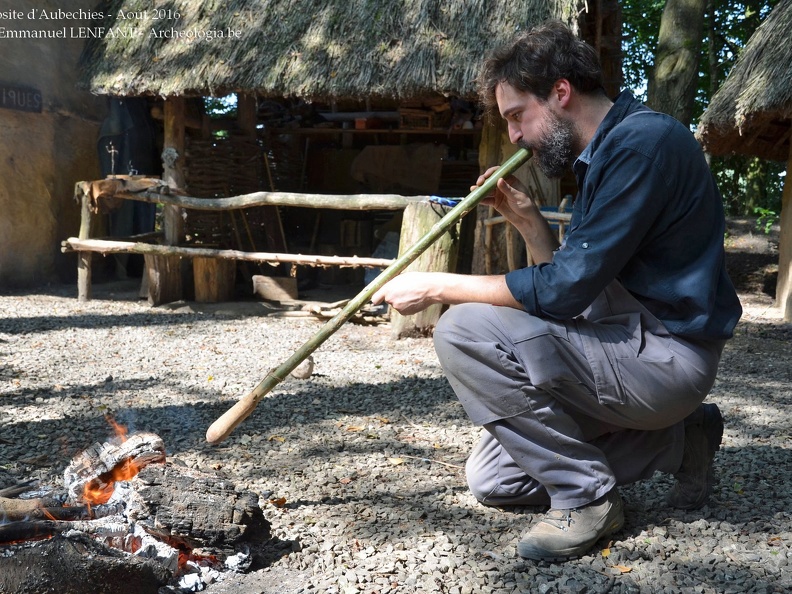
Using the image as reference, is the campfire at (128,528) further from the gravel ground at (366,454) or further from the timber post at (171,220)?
the timber post at (171,220)

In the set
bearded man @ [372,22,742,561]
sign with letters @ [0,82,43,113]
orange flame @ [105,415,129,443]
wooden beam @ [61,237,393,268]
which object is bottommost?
orange flame @ [105,415,129,443]

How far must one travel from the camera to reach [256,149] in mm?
9273

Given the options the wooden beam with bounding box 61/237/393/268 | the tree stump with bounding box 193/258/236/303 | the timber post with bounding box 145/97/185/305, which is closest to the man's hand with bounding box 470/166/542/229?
the wooden beam with bounding box 61/237/393/268

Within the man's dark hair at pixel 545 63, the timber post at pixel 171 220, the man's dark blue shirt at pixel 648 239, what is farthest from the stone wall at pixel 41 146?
the man's dark blue shirt at pixel 648 239

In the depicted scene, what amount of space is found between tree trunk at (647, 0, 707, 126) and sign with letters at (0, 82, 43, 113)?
20.8 ft

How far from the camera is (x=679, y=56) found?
21.7 ft

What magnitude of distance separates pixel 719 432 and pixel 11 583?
2137 millimetres

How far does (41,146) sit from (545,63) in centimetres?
744

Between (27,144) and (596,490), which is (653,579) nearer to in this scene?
(596,490)

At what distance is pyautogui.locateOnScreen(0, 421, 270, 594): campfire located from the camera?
180 cm

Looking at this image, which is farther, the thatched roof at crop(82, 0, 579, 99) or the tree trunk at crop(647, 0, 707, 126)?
the thatched roof at crop(82, 0, 579, 99)

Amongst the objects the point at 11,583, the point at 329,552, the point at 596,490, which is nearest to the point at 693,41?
the point at 596,490

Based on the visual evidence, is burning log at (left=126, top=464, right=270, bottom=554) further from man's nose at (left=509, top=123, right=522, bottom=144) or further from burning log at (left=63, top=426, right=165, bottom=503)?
man's nose at (left=509, top=123, right=522, bottom=144)

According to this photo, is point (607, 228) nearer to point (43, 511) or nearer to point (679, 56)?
point (43, 511)
